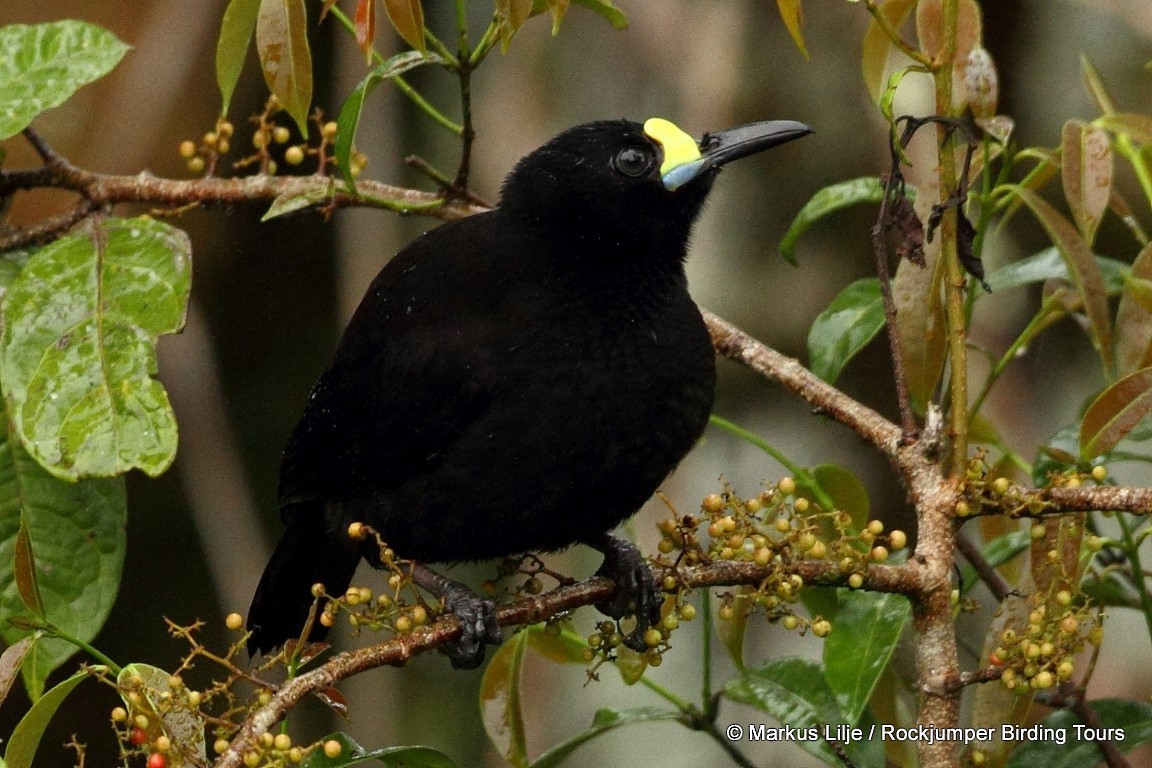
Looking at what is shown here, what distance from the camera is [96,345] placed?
7.40 ft

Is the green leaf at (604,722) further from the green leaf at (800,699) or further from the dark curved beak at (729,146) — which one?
the dark curved beak at (729,146)

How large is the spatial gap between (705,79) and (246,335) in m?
1.86

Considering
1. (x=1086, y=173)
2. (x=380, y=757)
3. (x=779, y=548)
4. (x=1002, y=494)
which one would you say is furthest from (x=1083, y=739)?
(x=380, y=757)

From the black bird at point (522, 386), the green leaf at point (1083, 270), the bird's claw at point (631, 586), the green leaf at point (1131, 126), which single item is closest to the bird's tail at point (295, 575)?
the black bird at point (522, 386)

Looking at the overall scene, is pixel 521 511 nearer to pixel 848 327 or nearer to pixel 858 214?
pixel 848 327

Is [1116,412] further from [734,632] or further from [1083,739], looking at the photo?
[734,632]

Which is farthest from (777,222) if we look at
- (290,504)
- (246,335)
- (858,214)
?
(290,504)

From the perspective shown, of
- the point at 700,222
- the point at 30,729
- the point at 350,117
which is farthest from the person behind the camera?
the point at 700,222

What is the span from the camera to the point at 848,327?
2342 millimetres

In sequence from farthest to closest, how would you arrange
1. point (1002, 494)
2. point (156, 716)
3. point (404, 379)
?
1. point (404, 379)
2. point (1002, 494)
3. point (156, 716)

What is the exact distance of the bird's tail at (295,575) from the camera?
272 cm

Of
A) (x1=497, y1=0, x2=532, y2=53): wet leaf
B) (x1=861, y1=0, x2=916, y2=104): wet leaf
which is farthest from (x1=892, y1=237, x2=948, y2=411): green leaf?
(x1=497, y1=0, x2=532, y2=53): wet leaf

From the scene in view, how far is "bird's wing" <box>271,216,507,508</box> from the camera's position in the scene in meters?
2.38

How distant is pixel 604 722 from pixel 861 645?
57 centimetres
